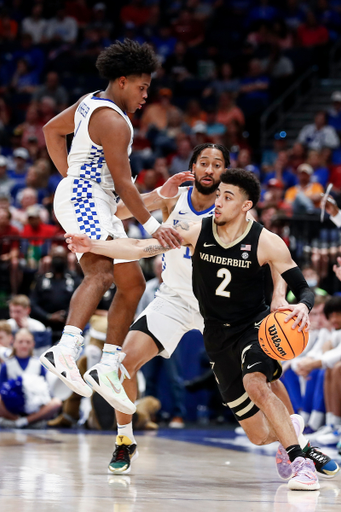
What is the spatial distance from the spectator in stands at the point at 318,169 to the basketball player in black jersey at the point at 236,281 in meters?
6.74

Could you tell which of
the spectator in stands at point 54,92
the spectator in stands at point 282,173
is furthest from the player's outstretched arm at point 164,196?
the spectator in stands at point 54,92

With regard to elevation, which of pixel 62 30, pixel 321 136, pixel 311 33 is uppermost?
pixel 62 30

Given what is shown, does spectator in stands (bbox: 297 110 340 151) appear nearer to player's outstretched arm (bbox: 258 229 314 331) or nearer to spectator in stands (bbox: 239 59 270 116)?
spectator in stands (bbox: 239 59 270 116)

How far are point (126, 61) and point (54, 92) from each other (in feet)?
35.8

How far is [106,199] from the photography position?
5.15m

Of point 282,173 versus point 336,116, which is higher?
point 336,116

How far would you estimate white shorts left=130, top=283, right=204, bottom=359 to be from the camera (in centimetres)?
589

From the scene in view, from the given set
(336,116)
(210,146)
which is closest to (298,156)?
(336,116)

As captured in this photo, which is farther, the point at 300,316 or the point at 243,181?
the point at 243,181

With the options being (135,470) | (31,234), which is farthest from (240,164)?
(135,470)

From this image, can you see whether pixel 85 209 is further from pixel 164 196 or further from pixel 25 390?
pixel 25 390

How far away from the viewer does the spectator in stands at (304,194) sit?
10961 millimetres

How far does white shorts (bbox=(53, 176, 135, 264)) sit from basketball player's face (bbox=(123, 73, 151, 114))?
57 centimetres

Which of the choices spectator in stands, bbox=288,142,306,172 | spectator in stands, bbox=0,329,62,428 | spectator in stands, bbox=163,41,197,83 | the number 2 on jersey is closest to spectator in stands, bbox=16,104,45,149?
spectator in stands, bbox=163,41,197,83
